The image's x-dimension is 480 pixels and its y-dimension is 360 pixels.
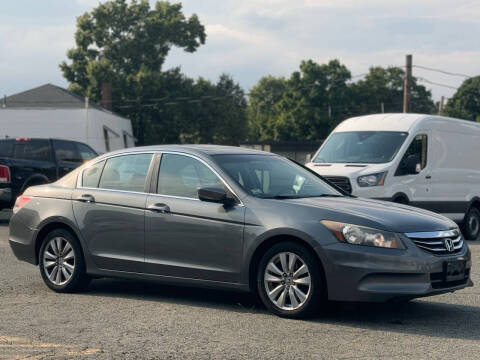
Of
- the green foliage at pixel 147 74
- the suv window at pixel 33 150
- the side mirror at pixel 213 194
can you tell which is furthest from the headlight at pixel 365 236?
the green foliage at pixel 147 74

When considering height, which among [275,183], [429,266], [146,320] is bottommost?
[146,320]

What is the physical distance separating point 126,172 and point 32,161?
11224mm

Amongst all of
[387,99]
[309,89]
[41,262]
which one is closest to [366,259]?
[41,262]

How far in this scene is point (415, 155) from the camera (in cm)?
1611

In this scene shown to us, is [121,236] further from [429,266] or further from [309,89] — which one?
[309,89]

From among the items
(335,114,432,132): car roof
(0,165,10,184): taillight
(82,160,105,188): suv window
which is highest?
(335,114,432,132): car roof

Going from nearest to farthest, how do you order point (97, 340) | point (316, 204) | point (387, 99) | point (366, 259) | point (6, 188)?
1. point (97, 340)
2. point (366, 259)
3. point (316, 204)
4. point (6, 188)
5. point (387, 99)

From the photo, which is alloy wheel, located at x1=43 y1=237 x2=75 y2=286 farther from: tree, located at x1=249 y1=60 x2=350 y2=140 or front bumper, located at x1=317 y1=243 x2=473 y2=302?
tree, located at x1=249 y1=60 x2=350 y2=140

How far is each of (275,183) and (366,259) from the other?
1466 mm

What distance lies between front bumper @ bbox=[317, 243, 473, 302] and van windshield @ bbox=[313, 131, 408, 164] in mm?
8660

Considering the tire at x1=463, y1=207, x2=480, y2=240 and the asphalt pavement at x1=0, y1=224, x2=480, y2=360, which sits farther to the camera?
the tire at x1=463, y1=207, x2=480, y2=240

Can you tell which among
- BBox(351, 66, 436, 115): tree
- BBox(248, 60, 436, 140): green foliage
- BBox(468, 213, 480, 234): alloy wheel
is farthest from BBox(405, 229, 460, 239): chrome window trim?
BBox(351, 66, 436, 115): tree

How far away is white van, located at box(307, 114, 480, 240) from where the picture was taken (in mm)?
15484

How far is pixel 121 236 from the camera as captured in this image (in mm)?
8625
